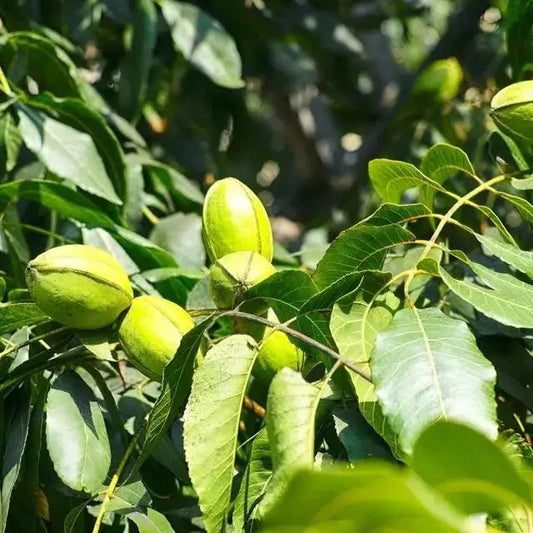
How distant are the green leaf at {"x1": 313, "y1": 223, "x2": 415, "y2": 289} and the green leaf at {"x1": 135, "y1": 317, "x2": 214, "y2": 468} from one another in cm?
14

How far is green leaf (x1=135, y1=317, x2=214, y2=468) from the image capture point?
2.53ft

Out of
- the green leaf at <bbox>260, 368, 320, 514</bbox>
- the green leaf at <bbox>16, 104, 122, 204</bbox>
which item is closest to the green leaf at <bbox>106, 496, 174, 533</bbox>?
the green leaf at <bbox>260, 368, 320, 514</bbox>

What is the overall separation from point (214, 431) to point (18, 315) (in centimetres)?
30

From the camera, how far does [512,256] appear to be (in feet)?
2.72

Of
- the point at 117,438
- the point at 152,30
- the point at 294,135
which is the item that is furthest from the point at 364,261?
the point at 294,135

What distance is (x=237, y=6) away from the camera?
195cm

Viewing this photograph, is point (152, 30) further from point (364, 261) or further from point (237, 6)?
point (364, 261)

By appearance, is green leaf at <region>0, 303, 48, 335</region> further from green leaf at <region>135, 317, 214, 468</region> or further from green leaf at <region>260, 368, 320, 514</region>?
green leaf at <region>260, 368, 320, 514</region>

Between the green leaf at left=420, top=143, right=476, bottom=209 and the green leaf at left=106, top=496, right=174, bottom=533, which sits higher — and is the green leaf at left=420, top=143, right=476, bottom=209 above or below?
above

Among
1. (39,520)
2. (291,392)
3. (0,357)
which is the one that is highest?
(291,392)

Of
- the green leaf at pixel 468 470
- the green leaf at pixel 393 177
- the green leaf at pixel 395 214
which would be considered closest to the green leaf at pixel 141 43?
the green leaf at pixel 393 177

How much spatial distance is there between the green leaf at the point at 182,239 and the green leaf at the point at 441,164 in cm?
44

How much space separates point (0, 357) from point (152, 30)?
83 cm

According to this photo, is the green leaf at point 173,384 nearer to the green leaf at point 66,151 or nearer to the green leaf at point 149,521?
the green leaf at point 149,521
